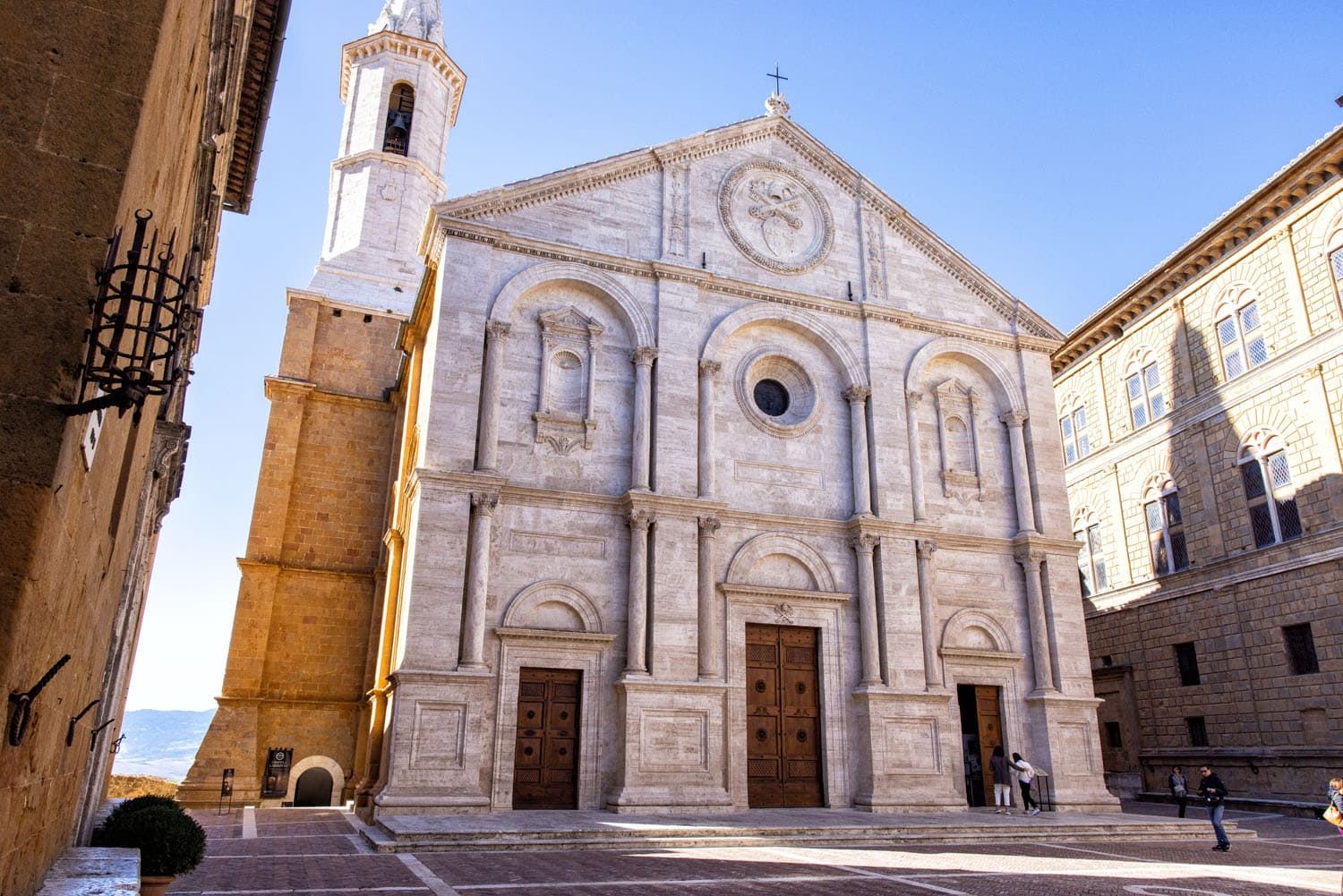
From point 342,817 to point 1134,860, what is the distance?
1488 centimetres

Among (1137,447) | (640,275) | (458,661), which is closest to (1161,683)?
(1137,447)

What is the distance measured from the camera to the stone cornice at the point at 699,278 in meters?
20.3

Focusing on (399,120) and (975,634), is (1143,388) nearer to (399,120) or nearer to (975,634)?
(975,634)

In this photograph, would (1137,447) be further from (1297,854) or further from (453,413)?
(453,413)

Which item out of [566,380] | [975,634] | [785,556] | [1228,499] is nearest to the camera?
[566,380]

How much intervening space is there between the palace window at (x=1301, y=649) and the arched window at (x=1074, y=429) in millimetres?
10131

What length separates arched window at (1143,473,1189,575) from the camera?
28.7 meters

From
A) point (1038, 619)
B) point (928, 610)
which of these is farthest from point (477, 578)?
point (1038, 619)

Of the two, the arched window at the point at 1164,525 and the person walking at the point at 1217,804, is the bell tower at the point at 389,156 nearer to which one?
the person walking at the point at 1217,804

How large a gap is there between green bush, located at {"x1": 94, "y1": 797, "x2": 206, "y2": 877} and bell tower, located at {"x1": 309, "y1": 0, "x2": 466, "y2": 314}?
21.1 m

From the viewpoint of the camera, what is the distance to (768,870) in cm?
1232

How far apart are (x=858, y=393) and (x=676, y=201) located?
6.38m

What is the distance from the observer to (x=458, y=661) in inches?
690

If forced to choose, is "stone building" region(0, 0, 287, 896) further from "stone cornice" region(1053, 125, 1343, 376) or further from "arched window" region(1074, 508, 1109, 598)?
"arched window" region(1074, 508, 1109, 598)
